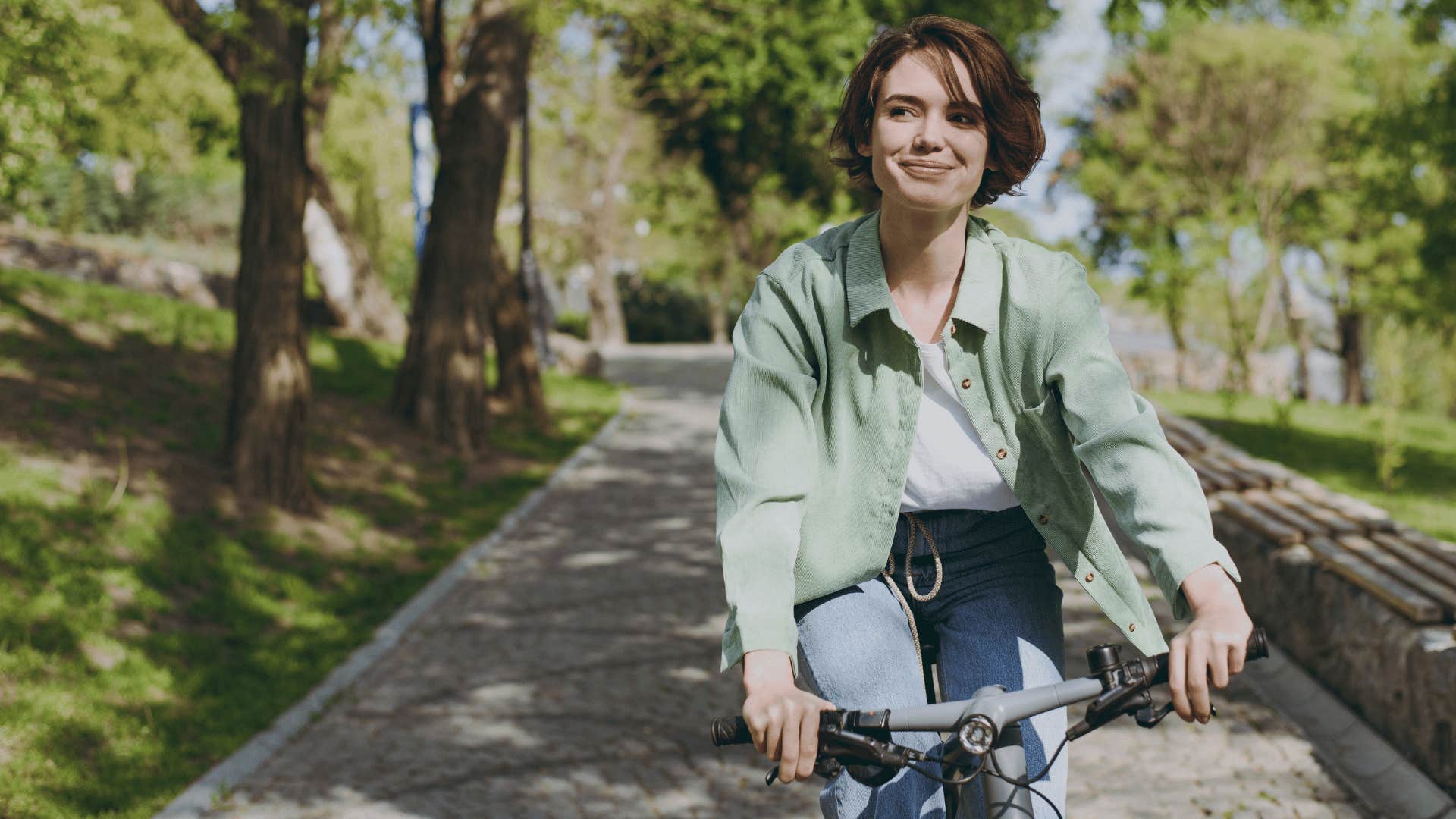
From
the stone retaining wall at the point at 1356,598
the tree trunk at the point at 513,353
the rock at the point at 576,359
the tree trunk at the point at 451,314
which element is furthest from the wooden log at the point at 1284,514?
the rock at the point at 576,359

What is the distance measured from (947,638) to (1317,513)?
17.5ft

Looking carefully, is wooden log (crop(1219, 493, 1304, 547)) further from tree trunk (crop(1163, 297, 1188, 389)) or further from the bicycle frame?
tree trunk (crop(1163, 297, 1188, 389))

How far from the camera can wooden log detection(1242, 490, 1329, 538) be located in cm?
671

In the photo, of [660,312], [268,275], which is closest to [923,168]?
[268,275]

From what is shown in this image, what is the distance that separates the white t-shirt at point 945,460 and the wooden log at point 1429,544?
429 cm

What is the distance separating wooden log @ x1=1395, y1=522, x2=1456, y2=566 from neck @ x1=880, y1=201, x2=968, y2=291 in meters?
4.34

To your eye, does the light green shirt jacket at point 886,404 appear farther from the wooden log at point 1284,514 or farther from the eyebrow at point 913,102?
the wooden log at point 1284,514

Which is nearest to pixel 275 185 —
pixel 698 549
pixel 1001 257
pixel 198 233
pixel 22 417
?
pixel 22 417

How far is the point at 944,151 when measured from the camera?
2338 millimetres

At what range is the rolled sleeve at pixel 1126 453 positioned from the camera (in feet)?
6.93

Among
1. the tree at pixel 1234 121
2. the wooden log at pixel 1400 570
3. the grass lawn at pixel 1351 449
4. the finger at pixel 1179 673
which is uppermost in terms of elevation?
the tree at pixel 1234 121

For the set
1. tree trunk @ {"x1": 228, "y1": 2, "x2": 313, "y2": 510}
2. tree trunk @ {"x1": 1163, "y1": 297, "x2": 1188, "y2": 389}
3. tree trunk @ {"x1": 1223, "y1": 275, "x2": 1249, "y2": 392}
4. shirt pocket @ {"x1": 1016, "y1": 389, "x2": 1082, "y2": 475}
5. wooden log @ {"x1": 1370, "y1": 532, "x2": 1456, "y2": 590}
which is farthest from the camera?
tree trunk @ {"x1": 1163, "y1": 297, "x2": 1188, "y2": 389}

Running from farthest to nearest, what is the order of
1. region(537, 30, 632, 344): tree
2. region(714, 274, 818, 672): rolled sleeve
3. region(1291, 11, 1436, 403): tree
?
1. region(537, 30, 632, 344): tree
2. region(1291, 11, 1436, 403): tree
3. region(714, 274, 818, 672): rolled sleeve

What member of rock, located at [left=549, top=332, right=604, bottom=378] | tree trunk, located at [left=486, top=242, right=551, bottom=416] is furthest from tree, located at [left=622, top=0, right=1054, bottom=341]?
rock, located at [left=549, top=332, right=604, bottom=378]
